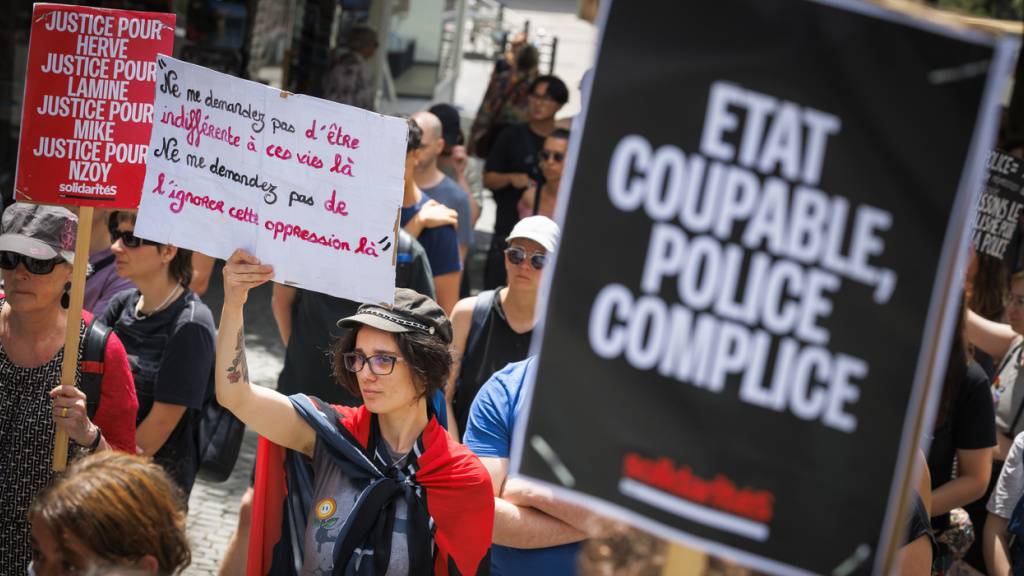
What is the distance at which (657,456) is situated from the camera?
2.55 m

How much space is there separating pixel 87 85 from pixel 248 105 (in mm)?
709

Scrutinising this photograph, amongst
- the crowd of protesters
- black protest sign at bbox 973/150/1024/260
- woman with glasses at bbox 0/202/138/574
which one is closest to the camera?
the crowd of protesters

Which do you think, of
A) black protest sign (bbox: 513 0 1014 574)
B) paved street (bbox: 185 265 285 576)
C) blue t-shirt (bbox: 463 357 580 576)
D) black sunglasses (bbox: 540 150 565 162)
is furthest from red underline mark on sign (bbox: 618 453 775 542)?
black sunglasses (bbox: 540 150 565 162)

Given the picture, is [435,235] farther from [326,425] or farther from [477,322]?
[326,425]

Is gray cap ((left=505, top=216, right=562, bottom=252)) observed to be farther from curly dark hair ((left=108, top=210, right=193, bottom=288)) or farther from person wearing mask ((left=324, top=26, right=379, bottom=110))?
person wearing mask ((left=324, top=26, right=379, bottom=110))

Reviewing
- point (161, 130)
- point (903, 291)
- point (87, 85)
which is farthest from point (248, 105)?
point (903, 291)

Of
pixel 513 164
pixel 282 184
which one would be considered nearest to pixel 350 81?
pixel 513 164

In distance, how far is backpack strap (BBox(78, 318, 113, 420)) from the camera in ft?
14.1

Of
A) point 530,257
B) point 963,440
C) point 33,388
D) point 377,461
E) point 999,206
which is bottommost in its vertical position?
point 33,388

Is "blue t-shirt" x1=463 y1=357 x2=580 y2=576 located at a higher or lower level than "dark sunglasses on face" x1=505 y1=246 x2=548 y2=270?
lower

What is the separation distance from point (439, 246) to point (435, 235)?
2.3 inches

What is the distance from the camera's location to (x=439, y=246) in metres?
6.41

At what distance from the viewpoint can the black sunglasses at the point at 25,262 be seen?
4.30 m

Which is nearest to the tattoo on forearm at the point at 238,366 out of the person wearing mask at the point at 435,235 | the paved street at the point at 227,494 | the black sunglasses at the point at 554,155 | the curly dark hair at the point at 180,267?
→ the curly dark hair at the point at 180,267
